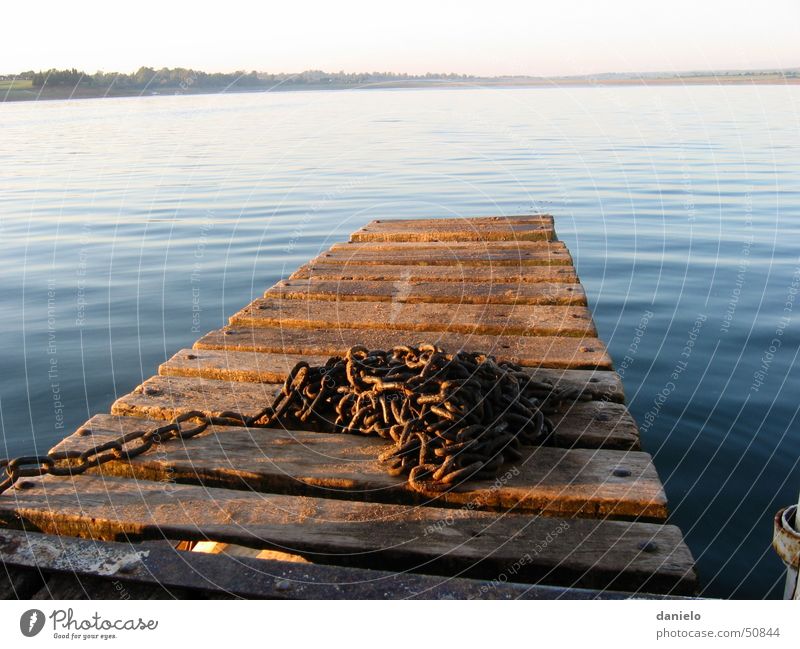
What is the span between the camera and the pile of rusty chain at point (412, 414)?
301 cm

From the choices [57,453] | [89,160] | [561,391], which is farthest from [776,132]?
[57,453]

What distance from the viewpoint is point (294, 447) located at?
3.30 m

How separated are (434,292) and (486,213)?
650 centimetres

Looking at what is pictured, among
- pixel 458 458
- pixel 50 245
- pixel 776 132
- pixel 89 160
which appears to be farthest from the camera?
pixel 776 132

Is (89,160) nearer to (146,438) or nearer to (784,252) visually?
(784,252)

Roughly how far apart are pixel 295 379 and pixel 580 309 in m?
2.24

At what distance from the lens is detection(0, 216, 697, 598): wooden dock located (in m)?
2.40

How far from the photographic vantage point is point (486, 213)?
11.8 metres
